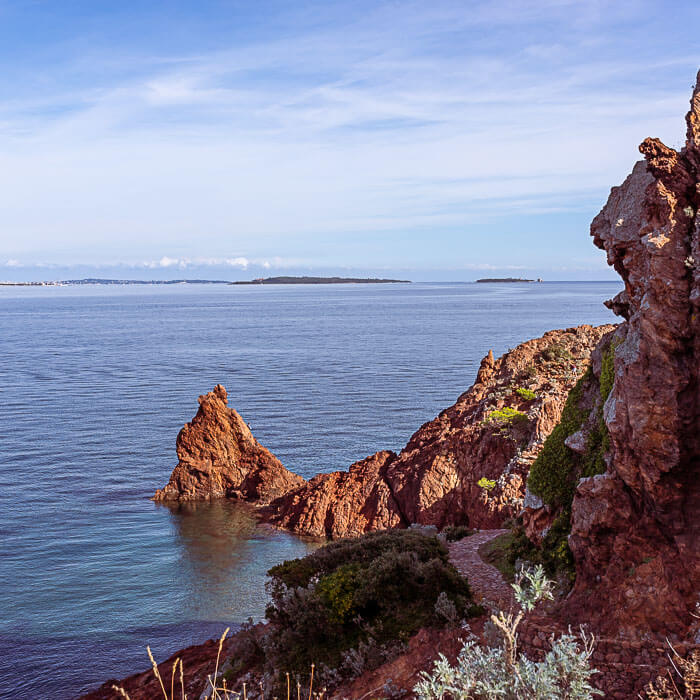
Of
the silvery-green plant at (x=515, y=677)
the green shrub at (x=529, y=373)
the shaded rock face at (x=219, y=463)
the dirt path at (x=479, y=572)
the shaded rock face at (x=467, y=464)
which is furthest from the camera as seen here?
Answer: the shaded rock face at (x=219, y=463)

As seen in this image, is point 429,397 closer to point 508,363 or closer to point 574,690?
point 508,363

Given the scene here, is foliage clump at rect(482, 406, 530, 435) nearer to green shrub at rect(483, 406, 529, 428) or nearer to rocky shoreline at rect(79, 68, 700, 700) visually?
green shrub at rect(483, 406, 529, 428)

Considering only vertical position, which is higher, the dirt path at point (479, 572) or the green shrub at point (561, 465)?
the green shrub at point (561, 465)

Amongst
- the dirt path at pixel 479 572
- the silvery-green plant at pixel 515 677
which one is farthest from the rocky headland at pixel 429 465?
the silvery-green plant at pixel 515 677

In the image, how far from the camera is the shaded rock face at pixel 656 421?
9695 mm

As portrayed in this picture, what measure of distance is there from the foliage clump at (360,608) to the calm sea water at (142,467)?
922 cm

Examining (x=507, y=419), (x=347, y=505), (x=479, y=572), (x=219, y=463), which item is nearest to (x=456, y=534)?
(x=479, y=572)

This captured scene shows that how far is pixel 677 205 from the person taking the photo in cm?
993

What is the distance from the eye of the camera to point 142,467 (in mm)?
39969

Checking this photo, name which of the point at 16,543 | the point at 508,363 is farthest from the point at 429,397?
the point at 16,543

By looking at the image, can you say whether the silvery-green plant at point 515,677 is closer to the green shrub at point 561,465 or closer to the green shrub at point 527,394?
the green shrub at point 561,465

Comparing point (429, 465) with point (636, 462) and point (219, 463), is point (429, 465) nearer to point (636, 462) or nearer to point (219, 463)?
Result: point (219, 463)

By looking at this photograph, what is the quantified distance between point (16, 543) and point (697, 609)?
2800 cm

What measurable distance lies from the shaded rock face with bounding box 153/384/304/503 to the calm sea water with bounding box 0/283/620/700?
1398 mm
